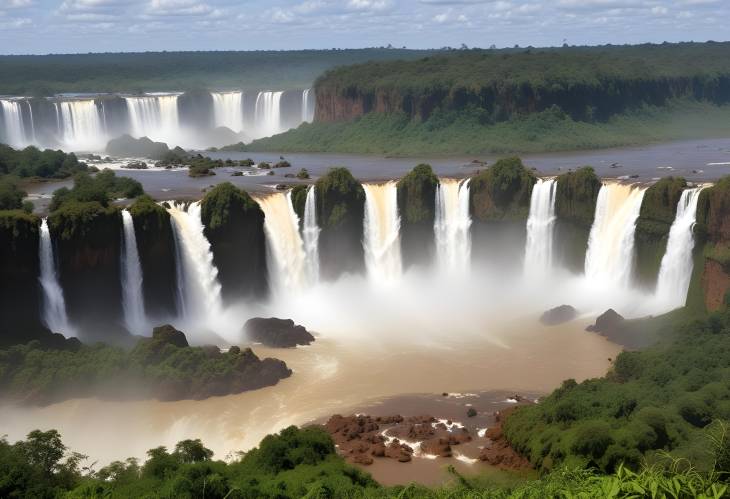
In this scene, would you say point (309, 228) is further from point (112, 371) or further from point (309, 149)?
point (309, 149)

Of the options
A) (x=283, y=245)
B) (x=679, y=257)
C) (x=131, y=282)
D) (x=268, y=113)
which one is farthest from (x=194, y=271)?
(x=268, y=113)

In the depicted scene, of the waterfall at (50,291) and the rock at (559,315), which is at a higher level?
the waterfall at (50,291)

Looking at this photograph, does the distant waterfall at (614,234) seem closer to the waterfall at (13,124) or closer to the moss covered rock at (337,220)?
the moss covered rock at (337,220)

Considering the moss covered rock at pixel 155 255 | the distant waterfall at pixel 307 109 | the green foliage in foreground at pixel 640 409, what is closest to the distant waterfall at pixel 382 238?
the moss covered rock at pixel 155 255

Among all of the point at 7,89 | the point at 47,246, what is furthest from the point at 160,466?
the point at 7,89

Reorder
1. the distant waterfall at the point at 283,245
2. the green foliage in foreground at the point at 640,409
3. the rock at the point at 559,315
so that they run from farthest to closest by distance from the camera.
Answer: the distant waterfall at the point at 283,245 < the rock at the point at 559,315 < the green foliage in foreground at the point at 640,409

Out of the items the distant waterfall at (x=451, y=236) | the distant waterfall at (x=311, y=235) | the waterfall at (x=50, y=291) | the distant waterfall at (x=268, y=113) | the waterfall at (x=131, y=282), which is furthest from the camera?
the distant waterfall at (x=268, y=113)

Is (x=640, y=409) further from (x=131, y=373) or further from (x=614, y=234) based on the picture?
Result: (x=614, y=234)

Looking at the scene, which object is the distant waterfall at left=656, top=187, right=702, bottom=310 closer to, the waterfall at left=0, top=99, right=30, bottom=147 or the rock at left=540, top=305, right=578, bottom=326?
the rock at left=540, top=305, right=578, bottom=326
